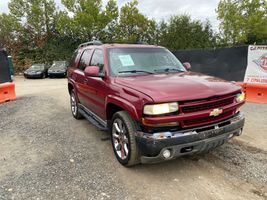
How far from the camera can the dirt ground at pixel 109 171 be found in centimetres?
359

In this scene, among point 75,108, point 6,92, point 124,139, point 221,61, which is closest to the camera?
point 124,139

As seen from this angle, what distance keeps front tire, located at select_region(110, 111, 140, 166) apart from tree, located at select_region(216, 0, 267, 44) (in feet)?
102

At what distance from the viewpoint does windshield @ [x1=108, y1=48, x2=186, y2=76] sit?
4.69 meters

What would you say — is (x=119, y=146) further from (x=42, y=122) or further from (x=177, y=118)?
(x=42, y=122)

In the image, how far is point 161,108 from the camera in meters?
3.47

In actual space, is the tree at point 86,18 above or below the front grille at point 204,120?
above

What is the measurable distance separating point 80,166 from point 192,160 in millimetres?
1822

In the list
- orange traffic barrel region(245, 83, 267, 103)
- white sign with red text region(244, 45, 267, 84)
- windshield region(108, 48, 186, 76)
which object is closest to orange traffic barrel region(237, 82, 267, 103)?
orange traffic barrel region(245, 83, 267, 103)

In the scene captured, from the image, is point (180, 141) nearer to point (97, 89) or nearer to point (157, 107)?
point (157, 107)

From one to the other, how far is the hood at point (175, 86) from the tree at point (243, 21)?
3063 centimetres

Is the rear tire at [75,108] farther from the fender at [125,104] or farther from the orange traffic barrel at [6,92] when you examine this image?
the orange traffic barrel at [6,92]

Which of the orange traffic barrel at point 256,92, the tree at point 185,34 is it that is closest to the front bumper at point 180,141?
the orange traffic barrel at point 256,92

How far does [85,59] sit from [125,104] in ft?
8.73

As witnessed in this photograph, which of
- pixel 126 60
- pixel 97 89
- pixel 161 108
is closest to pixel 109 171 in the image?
pixel 161 108
